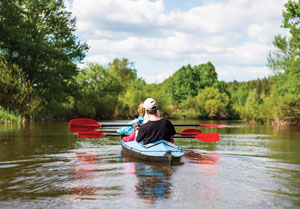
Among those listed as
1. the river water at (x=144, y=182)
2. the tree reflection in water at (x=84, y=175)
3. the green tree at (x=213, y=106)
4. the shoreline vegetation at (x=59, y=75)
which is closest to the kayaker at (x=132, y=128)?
the river water at (x=144, y=182)

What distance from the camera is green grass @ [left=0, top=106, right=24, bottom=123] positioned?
2084cm

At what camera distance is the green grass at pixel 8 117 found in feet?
68.4

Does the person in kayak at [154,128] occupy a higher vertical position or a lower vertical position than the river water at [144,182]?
higher

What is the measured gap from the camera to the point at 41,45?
87.1 ft

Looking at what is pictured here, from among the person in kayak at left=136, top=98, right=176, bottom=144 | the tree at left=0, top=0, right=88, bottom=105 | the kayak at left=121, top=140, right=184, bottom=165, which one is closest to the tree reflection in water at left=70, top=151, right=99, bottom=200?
the kayak at left=121, top=140, right=184, bottom=165

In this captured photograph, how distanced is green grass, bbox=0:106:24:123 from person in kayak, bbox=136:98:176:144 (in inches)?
650

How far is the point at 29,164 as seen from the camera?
22.2 feet

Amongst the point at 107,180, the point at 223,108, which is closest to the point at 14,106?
the point at 107,180

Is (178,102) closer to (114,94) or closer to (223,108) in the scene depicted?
(223,108)

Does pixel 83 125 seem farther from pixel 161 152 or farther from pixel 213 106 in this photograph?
pixel 213 106

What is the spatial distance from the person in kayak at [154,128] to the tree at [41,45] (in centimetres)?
2067

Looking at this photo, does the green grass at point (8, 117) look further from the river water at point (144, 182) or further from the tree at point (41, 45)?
the river water at point (144, 182)

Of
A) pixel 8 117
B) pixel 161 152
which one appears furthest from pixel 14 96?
pixel 161 152

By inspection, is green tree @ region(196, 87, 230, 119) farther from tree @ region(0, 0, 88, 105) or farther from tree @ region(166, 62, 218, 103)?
tree @ region(0, 0, 88, 105)
